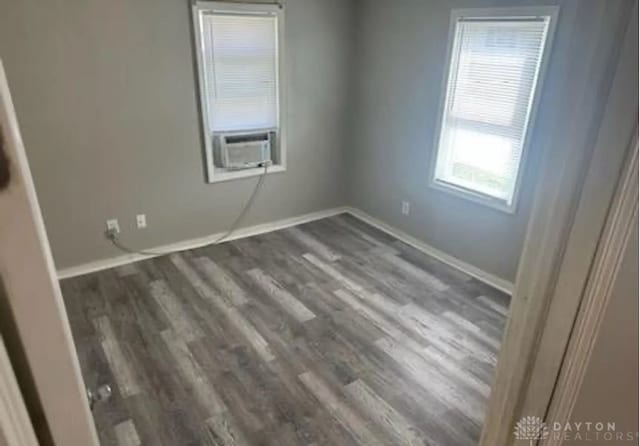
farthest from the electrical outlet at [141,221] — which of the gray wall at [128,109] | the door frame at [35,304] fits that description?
the door frame at [35,304]

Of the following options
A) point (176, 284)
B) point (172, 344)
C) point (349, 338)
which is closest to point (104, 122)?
point (176, 284)

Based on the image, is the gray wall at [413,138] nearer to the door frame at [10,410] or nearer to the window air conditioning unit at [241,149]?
the window air conditioning unit at [241,149]

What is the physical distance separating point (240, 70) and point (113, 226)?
1.71m

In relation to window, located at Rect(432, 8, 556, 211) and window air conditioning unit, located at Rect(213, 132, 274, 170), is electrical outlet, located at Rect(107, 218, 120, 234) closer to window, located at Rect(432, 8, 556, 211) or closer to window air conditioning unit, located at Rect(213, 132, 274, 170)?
window air conditioning unit, located at Rect(213, 132, 274, 170)

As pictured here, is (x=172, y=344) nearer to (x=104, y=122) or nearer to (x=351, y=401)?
(x=351, y=401)

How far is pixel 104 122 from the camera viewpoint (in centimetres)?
322

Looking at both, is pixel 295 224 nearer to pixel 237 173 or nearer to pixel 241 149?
pixel 237 173

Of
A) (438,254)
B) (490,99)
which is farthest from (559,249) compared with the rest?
(438,254)

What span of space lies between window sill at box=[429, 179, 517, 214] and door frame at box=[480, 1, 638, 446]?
2.50 metres

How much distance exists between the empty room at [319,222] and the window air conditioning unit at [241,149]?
23 millimetres

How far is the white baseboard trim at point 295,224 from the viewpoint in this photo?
11.2 ft

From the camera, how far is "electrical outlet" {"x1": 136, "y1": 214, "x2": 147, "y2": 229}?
359 centimetres

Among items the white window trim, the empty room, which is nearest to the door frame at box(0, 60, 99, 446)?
the empty room

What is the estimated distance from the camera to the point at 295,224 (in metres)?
4.48
